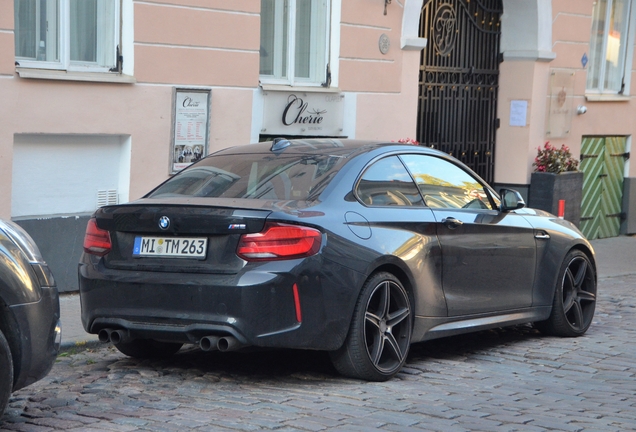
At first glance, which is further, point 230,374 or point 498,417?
point 230,374

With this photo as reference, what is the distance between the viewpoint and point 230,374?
6641mm

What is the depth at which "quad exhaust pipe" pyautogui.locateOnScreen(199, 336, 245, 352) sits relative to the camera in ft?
19.5

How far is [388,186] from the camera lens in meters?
6.91

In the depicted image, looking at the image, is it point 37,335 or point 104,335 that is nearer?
point 37,335

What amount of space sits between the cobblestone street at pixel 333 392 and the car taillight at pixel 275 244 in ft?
2.64

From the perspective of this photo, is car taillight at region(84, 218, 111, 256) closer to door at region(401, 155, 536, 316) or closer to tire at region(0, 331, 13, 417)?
tire at region(0, 331, 13, 417)

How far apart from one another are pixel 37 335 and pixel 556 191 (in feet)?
38.1

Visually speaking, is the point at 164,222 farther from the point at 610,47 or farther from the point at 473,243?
the point at 610,47

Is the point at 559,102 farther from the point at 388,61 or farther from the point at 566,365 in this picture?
the point at 566,365

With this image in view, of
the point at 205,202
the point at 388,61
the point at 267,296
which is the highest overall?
the point at 388,61

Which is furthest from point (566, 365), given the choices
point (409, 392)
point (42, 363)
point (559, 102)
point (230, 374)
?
point (559, 102)

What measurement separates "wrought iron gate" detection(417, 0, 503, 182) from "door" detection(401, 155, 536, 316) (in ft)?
23.1

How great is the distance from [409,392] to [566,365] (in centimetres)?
157

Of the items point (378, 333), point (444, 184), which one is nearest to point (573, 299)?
point (444, 184)
